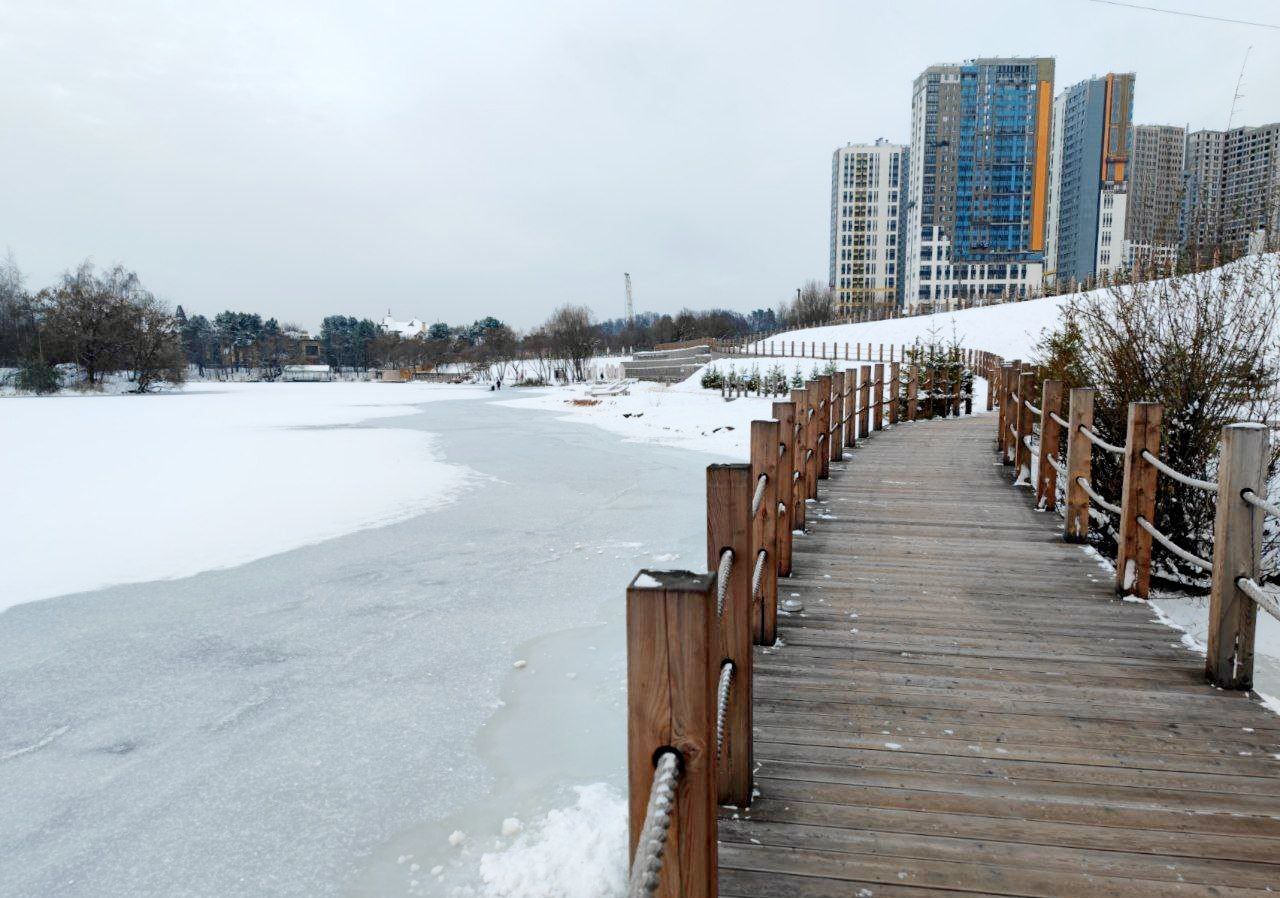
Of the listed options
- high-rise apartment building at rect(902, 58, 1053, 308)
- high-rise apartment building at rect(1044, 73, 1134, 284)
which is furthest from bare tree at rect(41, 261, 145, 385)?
high-rise apartment building at rect(1044, 73, 1134, 284)

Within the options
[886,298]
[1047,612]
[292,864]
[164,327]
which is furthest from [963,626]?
[886,298]

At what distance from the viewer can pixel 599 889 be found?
348 centimetres

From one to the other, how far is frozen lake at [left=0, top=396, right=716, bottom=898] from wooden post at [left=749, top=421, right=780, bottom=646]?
1224 millimetres

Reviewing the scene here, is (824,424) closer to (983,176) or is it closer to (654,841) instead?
(654,841)

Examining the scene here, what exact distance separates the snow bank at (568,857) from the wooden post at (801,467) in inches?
121

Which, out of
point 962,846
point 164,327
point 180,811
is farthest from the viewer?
point 164,327

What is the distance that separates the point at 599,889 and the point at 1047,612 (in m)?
3.10

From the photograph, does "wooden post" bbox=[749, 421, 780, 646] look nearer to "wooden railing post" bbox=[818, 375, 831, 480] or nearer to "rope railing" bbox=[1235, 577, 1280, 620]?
"rope railing" bbox=[1235, 577, 1280, 620]

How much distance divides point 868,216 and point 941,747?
143 meters

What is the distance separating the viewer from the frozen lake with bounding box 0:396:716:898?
3.93 metres

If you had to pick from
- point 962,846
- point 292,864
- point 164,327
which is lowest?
point 292,864

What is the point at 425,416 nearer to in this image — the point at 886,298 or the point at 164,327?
the point at 164,327

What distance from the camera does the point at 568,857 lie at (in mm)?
3785

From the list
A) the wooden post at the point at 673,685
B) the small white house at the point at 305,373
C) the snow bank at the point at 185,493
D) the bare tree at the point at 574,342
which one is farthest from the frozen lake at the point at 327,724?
the small white house at the point at 305,373
